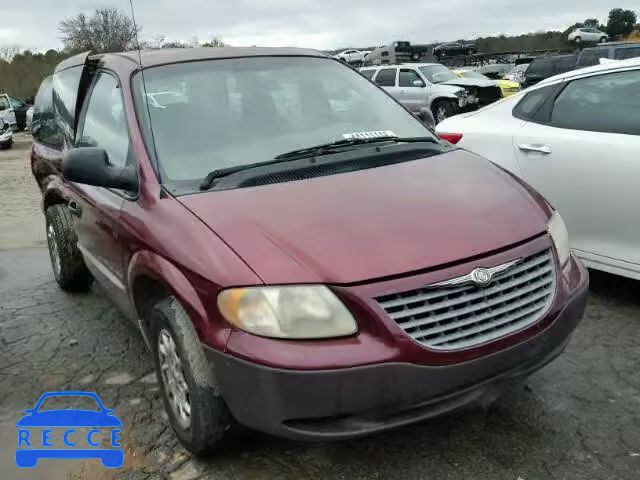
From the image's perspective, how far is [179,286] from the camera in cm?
252

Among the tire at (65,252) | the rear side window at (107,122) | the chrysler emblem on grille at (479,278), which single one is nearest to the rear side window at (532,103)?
the chrysler emblem on grille at (479,278)

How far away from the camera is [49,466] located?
2877mm

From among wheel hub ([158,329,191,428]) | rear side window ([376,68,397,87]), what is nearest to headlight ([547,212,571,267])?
wheel hub ([158,329,191,428])

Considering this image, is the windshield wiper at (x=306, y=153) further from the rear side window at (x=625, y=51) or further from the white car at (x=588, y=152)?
the rear side window at (x=625, y=51)

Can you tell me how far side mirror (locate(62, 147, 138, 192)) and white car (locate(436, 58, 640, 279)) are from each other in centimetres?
268

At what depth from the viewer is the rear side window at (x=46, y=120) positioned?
4.81 metres

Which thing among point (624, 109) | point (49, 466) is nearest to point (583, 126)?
point (624, 109)

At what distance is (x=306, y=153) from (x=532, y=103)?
90.2 inches

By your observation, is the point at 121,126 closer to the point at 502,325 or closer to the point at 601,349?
the point at 502,325

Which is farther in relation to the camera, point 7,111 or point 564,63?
point 7,111

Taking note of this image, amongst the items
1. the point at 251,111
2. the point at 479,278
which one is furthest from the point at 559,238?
the point at 251,111

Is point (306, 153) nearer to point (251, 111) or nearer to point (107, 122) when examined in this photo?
point (251, 111)

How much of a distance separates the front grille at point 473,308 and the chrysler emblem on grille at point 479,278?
0.02 metres

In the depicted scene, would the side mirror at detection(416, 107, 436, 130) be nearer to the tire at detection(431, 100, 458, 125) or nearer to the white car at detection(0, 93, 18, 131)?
the tire at detection(431, 100, 458, 125)
